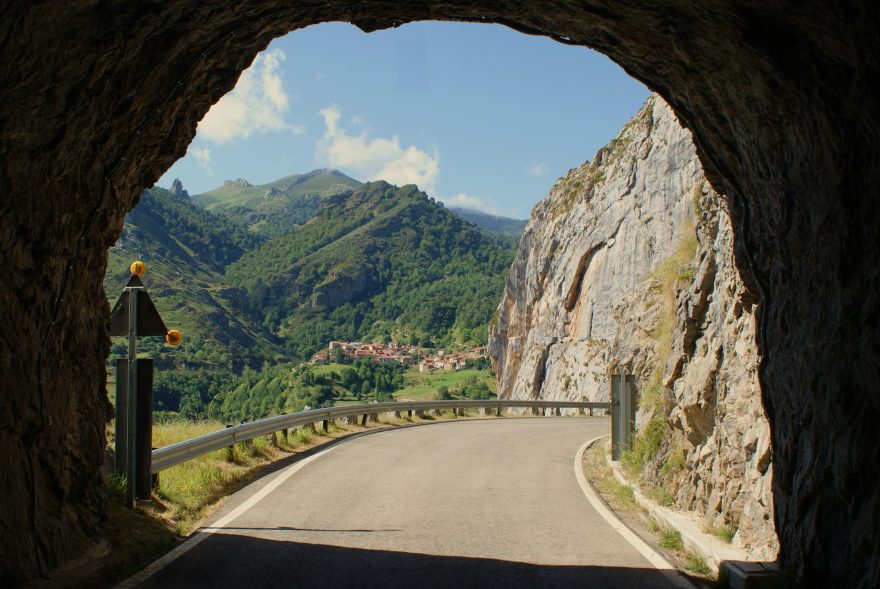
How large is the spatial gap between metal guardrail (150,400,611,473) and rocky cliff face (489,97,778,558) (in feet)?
20.5

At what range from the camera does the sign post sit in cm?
831

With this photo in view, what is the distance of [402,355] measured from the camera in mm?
155375

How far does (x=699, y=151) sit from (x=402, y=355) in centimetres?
14778

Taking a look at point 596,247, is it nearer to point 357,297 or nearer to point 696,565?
point 696,565

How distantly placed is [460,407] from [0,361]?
2483 centimetres

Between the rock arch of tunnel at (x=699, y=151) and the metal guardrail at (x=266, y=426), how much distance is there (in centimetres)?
162

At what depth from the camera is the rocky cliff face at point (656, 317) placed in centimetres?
851

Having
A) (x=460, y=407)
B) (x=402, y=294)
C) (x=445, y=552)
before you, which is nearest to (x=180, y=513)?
(x=445, y=552)

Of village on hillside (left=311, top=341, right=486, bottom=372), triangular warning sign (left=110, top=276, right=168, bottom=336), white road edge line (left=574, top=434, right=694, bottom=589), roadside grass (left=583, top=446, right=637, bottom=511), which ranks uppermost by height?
triangular warning sign (left=110, top=276, right=168, bottom=336)

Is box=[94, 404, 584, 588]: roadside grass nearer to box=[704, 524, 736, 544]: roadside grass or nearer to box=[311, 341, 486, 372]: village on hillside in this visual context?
box=[704, 524, 736, 544]: roadside grass

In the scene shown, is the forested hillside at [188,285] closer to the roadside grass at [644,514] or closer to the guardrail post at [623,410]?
the guardrail post at [623,410]

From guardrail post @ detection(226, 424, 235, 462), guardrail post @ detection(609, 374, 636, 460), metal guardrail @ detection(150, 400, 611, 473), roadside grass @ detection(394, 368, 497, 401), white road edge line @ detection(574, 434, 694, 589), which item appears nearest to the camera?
white road edge line @ detection(574, 434, 694, 589)

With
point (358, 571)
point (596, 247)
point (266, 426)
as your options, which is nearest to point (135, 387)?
point (358, 571)

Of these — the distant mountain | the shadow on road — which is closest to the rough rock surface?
the shadow on road
